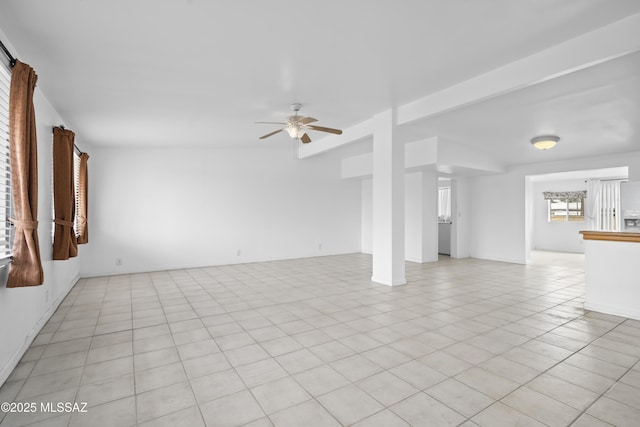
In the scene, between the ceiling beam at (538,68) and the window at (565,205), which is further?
the window at (565,205)

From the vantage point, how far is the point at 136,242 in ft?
20.7

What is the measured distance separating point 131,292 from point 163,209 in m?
2.12

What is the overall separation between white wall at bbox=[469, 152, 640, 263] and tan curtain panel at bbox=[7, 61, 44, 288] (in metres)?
8.44

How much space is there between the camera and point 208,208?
6.95 meters

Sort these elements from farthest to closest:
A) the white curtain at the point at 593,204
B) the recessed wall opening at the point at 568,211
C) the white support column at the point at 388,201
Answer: the white curtain at the point at 593,204 < the recessed wall opening at the point at 568,211 < the white support column at the point at 388,201

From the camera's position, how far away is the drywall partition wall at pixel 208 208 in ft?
20.1

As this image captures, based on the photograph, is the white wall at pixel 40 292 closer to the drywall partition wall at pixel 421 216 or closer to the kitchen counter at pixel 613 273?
the kitchen counter at pixel 613 273

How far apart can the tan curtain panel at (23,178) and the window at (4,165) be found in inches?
3.8

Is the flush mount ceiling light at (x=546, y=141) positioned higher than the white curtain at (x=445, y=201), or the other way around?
the flush mount ceiling light at (x=546, y=141)

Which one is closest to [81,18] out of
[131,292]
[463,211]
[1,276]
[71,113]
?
[1,276]

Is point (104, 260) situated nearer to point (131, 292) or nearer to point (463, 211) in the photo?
point (131, 292)

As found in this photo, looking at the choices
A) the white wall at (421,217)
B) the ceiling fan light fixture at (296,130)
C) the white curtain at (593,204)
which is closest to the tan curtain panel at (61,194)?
the ceiling fan light fixture at (296,130)

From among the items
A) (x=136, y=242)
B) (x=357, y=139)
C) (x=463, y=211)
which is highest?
(x=357, y=139)

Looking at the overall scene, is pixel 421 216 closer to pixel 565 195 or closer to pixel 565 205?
pixel 565 195
